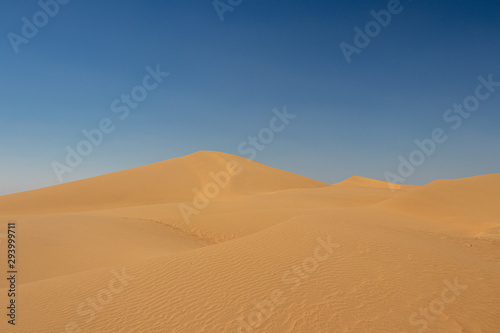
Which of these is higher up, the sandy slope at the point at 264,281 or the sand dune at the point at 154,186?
the sand dune at the point at 154,186

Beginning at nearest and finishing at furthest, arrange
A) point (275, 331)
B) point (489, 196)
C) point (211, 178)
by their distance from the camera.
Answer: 1. point (275, 331)
2. point (489, 196)
3. point (211, 178)

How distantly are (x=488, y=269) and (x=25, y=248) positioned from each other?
17.2 meters

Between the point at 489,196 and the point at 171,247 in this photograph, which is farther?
the point at 489,196

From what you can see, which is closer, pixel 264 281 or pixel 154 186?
pixel 264 281

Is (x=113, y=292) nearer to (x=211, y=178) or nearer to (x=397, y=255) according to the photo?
(x=397, y=255)

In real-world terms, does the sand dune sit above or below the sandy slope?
above

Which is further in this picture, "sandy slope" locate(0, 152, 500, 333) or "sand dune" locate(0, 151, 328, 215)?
"sand dune" locate(0, 151, 328, 215)

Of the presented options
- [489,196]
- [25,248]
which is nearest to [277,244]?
[25,248]

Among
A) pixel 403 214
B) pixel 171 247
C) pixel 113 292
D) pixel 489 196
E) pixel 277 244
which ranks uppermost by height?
pixel 171 247

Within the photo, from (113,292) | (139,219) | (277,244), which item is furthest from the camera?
(139,219)

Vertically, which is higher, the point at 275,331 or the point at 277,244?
the point at 277,244

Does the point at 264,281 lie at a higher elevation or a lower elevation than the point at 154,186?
lower

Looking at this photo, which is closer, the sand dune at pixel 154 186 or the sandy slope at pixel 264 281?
the sandy slope at pixel 264 281

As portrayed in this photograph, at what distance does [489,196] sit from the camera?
2122 cm
